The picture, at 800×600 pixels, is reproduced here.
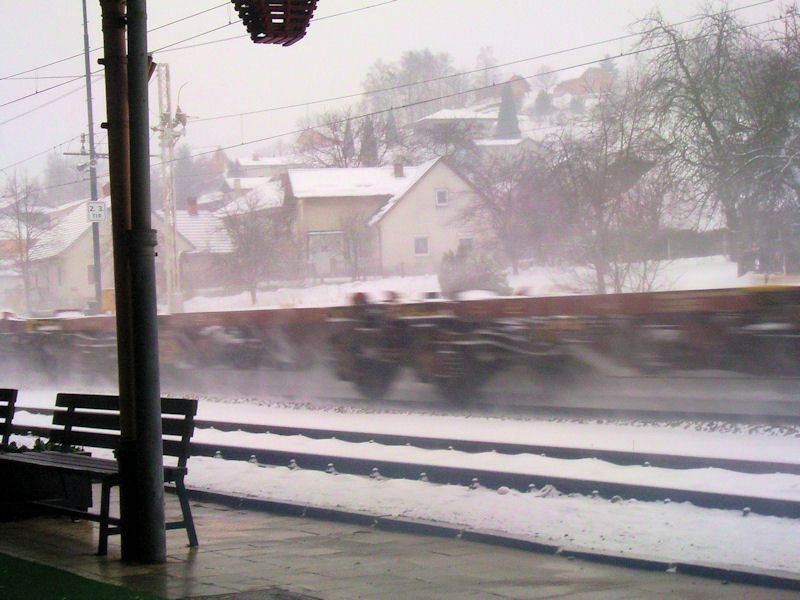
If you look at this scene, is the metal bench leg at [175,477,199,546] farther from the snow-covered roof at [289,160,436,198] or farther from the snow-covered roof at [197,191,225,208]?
the snow-covered roof at [197,191,225,208]

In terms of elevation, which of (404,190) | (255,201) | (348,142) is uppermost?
(348,142)

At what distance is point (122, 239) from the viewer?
6754 mm

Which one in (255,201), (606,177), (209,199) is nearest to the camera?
(606,177)

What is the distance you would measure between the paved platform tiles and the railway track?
1777mm

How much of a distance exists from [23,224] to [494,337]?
38.7 meters

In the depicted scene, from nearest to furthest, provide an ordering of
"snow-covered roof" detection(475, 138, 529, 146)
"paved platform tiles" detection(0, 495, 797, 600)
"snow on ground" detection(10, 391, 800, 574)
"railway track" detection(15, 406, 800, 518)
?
"paved platform tiles" detection(0, 495, 797, 600) < "snow on ground" detection(10, 391, 800, 574) < "railway track" detection(15, 406, 800, 518) < "snow-covered roof" detection(475, 138, 529, 146)

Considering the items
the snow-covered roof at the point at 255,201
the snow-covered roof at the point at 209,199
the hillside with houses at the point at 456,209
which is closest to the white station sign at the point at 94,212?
the hillside with houses at the point at 456,209

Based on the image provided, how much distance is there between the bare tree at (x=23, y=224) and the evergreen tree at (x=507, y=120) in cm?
2228

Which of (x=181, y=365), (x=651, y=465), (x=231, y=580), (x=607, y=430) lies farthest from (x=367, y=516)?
(x=181, y=365)

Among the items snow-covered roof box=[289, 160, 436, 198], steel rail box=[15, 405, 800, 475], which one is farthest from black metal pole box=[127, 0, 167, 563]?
snow-covered roof box=[289, 160, 436, 198]

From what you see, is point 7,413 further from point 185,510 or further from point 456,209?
point 456,209

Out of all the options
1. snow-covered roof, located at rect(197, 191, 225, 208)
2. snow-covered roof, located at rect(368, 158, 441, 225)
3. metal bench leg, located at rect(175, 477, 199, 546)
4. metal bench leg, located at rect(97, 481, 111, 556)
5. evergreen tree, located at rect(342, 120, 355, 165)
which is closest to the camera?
metal bench leg, located at rect(97, 481, 111, 556)

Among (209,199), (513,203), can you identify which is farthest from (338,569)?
(209,199)

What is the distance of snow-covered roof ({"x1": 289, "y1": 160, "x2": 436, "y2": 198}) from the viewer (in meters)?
41.0
